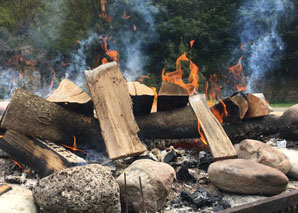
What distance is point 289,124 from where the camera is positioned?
166 inches

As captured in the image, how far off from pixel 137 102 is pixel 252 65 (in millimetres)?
11201

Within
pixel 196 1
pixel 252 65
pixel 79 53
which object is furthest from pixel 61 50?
pixel 252 65

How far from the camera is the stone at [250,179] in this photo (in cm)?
260

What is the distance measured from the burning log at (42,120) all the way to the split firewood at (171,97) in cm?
96

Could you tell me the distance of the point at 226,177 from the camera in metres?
2.68

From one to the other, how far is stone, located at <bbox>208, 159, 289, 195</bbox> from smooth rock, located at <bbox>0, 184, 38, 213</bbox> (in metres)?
1.66

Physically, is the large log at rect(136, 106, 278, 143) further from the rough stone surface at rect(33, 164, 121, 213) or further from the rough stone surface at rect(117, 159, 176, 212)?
the rough stone surface at rect(33, 164, 121, 213)

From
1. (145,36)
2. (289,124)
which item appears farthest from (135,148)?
(145,36)

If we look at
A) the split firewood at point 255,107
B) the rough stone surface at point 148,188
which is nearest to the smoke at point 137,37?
the split firewood at point 255,107

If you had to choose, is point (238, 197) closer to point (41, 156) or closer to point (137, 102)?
point (137, 102)

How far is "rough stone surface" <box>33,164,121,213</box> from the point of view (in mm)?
2059

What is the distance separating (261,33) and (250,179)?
40.1 feet

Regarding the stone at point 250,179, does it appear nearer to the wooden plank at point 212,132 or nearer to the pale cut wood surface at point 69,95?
the wooden plank at point 212,132

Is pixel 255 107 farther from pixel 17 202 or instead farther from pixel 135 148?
pixel 17 202
